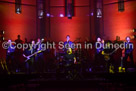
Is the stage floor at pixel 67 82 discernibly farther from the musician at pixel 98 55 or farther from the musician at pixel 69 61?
the musician at pixel 98 55

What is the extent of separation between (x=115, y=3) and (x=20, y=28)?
639 cm

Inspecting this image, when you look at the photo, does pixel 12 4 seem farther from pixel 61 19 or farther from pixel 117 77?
pixel 117 77

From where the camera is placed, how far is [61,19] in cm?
1519

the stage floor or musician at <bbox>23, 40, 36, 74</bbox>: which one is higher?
musician at <bbox>23, 40, 36, 74</bbox>

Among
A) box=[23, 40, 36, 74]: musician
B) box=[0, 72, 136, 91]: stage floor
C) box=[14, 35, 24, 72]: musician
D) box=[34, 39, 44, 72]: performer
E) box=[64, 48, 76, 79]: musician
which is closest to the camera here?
box=[0, 72, 136, 91]: stage floor

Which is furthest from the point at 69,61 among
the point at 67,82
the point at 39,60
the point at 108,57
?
the point at 108,57

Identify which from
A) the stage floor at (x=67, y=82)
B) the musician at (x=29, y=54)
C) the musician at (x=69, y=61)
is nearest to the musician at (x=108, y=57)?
the stage floor at (x=67, y=82)

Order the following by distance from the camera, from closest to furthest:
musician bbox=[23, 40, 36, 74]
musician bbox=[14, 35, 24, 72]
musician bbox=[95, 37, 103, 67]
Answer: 1. musician bbox=[23, 40, 36, 74]
2. musician bbox=[95, 37, 103, 67]
3. musician bbox=[14, 35, 24, 72]

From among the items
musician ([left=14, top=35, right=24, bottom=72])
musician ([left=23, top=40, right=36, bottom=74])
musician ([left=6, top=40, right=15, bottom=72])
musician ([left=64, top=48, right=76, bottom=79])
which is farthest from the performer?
musician ([left=64, top=48, right=76, bottom=79])

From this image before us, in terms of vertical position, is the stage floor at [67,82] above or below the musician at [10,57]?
below

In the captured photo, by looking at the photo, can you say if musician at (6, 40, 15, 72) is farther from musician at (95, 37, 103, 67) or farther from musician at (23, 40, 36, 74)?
musician at (95, 37, 103, 67)

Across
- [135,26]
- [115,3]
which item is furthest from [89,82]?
[115,3]

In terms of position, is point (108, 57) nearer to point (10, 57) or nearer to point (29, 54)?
point (29, 54)

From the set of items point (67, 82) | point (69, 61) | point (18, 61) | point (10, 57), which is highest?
point (10, 57)
